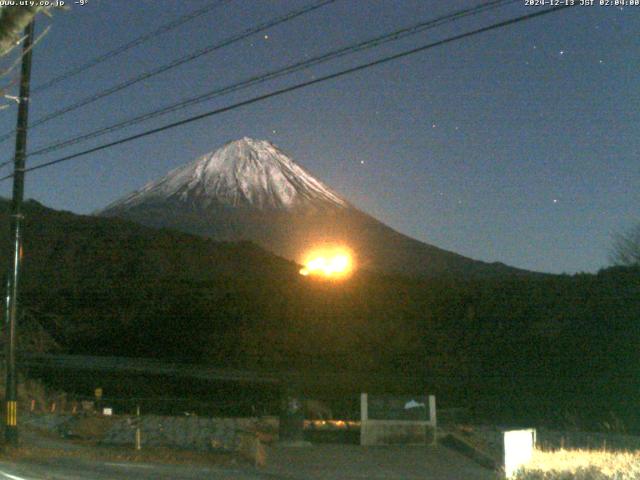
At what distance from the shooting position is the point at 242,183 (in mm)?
144750

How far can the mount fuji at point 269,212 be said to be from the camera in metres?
110

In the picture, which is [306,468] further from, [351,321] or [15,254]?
[351,321]

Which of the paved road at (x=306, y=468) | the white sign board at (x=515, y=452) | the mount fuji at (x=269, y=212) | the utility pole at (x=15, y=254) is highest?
the mount fuji at (x=269, y=212)

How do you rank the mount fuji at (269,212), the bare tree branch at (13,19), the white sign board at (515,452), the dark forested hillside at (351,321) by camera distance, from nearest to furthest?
1. the bare tree branch at (13,19)
2. the white sign board at (515,452)
3. the dark forested hillside at (351,321)
4. the mount fuji at (269,212)

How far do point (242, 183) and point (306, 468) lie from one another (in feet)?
428

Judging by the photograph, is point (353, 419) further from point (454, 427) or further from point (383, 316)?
point (383, 316)

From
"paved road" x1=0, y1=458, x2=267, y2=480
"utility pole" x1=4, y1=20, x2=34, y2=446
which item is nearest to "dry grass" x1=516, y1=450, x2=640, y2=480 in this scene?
"paved road" x1=0, y1=458, x2=267, y2=480

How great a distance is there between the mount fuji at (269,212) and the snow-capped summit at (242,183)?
6.6 inches

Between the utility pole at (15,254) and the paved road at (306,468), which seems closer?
the paved road at (306,468)

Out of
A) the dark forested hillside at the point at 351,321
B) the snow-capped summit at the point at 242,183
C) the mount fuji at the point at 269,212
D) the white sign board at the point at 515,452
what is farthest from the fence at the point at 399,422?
the snow-capped summit at the point at 242,183

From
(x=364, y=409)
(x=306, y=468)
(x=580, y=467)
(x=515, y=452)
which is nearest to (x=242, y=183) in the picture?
(x=364, y=409)

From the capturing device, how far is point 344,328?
175ft

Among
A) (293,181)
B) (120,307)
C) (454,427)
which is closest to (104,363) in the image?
(120,307)

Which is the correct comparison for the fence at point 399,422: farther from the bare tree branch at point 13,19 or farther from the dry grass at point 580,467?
the bare tree branch at point 13,19
